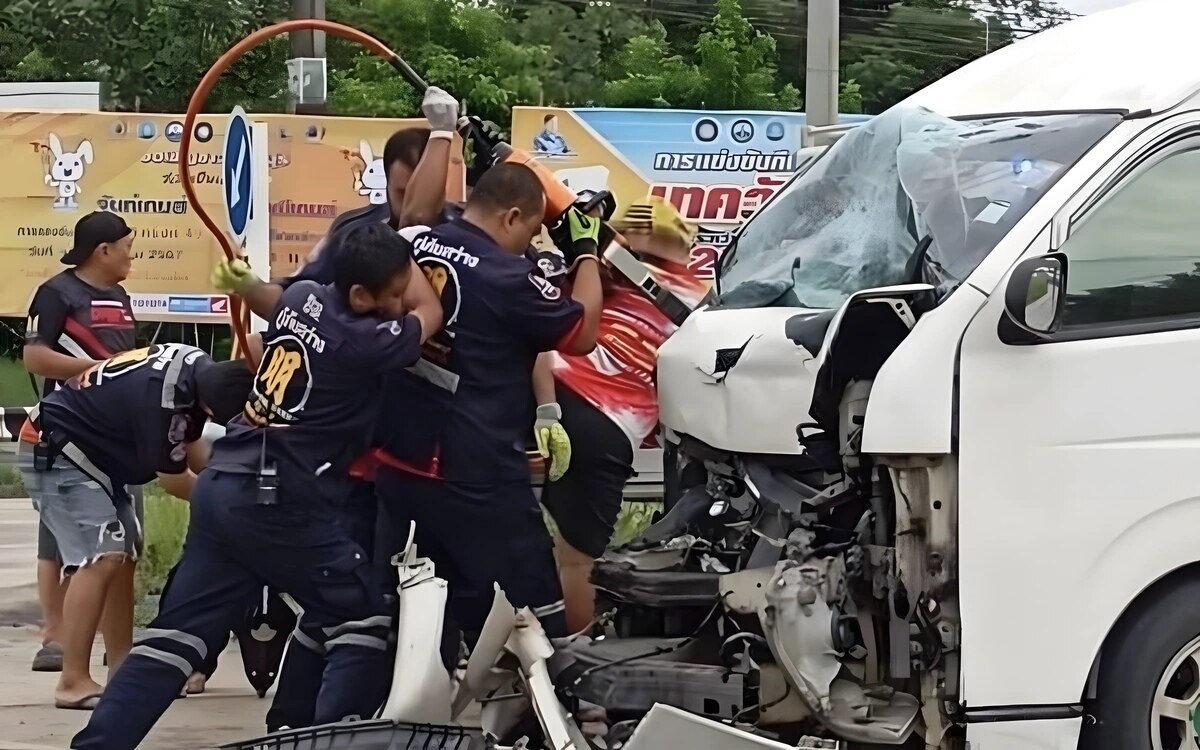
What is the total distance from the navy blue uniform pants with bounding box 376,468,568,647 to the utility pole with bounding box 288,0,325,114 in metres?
4.38

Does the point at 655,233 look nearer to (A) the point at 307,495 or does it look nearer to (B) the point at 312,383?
(B) the point at 312,383

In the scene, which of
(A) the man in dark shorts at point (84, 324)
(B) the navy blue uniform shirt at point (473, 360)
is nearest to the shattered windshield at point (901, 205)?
(B) the navy blue uniform shirt at point (473, 360)

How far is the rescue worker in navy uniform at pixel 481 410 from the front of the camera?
557cm

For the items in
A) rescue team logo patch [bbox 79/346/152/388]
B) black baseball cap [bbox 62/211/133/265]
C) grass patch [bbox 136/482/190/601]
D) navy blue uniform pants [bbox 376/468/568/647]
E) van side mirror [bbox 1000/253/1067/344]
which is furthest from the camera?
grass patch [bbox 136/482/190/601]

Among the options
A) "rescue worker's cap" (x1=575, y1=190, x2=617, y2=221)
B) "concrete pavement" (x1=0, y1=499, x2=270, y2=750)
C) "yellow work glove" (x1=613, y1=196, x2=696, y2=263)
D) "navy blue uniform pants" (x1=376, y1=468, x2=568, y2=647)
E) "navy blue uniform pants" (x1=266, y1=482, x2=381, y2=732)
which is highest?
"rescue worker's cap" (x1=575, y1=190, x2=617, y2=221)

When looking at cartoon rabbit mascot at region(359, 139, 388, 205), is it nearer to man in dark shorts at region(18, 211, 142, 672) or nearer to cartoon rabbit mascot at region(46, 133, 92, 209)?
cartoon rabbit mascot at region(46, 133, 92, 209)

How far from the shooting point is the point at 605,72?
20.0 metres

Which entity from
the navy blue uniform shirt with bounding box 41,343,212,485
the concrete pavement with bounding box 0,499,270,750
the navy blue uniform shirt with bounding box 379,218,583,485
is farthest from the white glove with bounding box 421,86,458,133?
the concrete pavement with bounding box 0,499,270,750

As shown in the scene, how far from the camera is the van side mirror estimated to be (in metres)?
4.23

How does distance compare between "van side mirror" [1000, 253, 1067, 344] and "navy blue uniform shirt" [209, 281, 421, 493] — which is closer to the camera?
"van side mirror" [1000, 253, 1067, 344]

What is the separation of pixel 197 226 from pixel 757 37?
Result: 10893mm

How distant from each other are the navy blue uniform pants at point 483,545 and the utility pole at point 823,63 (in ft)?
12.6

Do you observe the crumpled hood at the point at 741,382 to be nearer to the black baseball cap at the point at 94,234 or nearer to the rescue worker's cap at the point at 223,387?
the rescue worker's cap at the point at 223,387

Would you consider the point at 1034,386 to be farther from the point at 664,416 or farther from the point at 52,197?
Result: the point at 52,197
